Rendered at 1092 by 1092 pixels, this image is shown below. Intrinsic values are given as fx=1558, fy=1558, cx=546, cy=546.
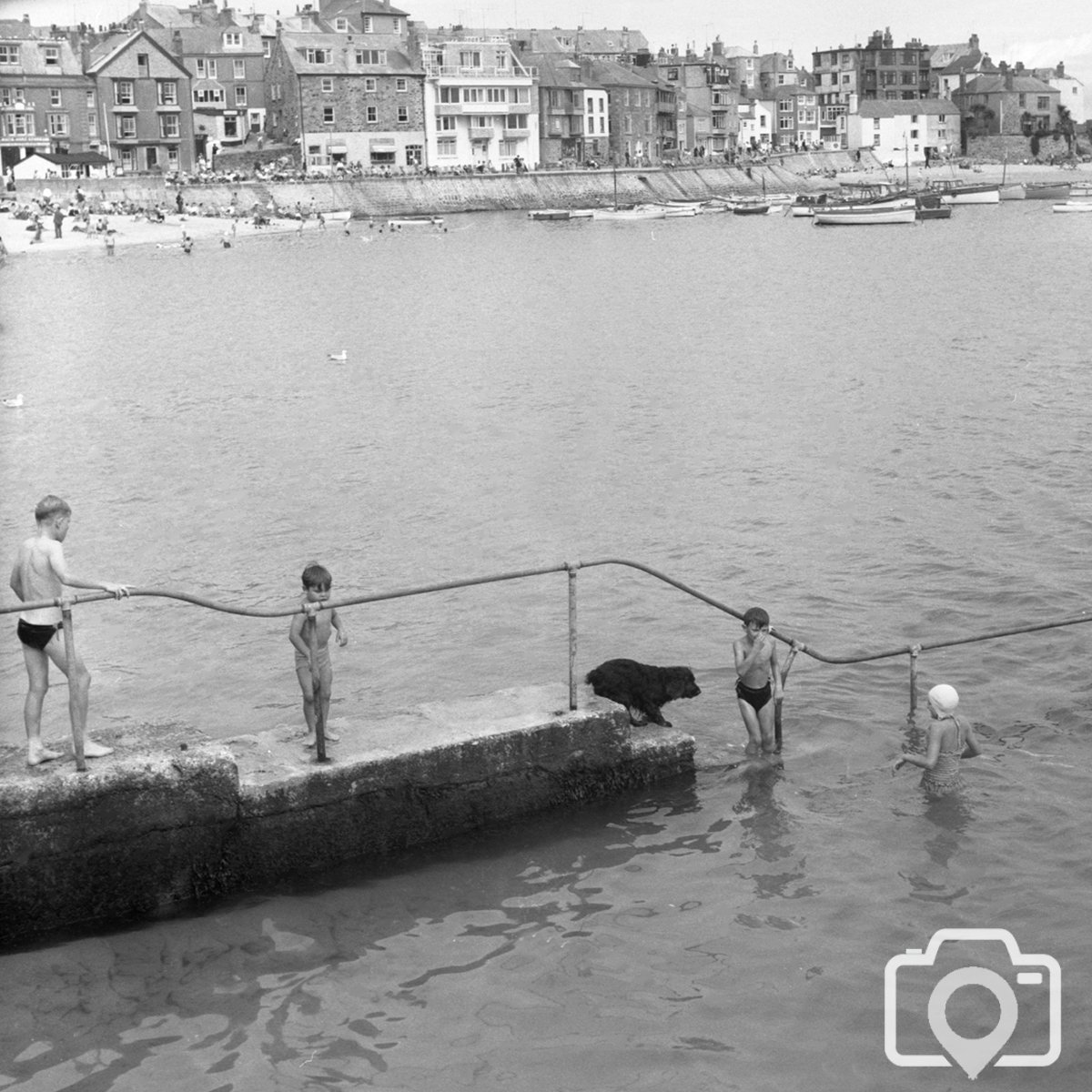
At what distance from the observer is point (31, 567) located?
390 inches

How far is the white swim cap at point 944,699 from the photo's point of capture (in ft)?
38.3

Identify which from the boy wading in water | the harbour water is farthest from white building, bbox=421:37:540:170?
the boy wading in water

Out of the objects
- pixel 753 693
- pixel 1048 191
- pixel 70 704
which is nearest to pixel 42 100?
pixel 1048 191

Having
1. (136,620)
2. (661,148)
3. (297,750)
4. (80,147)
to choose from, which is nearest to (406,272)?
(80,147)

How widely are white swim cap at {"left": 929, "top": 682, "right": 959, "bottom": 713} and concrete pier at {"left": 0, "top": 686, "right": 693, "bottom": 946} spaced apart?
76.9 inches

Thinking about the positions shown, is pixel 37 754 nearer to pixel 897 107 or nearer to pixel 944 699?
pixel 944 699

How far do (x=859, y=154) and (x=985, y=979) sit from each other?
184m

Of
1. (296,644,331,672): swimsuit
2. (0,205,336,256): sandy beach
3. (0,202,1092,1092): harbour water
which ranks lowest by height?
(0,202,1092,1092): harbour water

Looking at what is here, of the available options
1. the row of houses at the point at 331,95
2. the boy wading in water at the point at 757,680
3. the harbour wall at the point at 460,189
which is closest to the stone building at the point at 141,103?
the row of houses at the point at 331,95

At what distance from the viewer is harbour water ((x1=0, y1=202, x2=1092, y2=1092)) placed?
9.00m

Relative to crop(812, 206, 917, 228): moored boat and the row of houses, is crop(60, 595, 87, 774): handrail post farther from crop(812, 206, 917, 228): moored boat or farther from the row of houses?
crop(812, 206, 917, 228): moored boat

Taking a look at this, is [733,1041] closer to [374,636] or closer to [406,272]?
[374,636]

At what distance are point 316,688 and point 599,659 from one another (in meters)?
5.96

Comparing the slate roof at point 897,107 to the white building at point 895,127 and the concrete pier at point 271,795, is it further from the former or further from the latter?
the concrete pier at point 271,795
